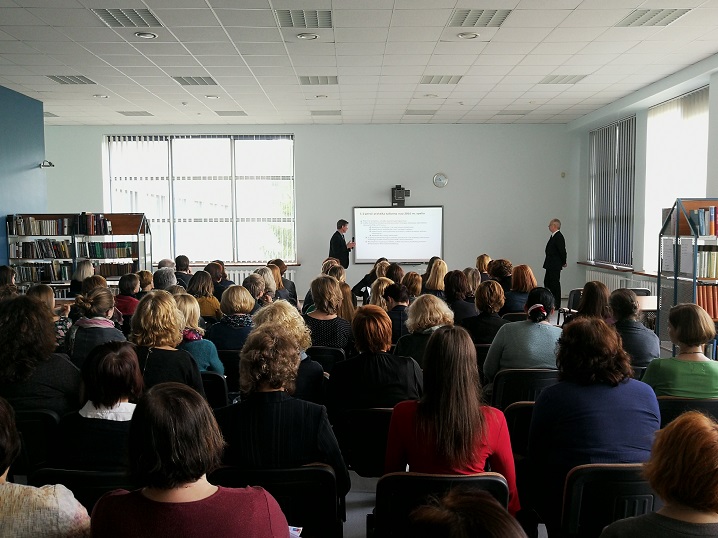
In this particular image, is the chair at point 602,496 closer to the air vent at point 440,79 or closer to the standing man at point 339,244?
the air vent at point 440,79

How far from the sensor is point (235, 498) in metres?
1.56

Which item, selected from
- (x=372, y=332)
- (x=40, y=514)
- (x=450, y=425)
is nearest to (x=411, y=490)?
(x=450, y=425)

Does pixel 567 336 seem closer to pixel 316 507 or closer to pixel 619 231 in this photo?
pixel 316 507

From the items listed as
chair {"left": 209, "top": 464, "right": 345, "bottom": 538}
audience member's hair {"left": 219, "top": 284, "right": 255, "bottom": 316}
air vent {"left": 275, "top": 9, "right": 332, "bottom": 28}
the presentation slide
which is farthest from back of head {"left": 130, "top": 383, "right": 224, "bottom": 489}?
the presentation slide

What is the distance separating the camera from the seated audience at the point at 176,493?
4.92 feet

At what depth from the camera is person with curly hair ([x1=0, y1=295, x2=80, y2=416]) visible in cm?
312

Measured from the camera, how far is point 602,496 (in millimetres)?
2223

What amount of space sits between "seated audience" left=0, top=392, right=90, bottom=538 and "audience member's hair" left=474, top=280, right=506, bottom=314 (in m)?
3.66

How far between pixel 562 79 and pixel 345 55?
340 centimetres

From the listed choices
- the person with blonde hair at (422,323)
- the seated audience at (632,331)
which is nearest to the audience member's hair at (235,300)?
the person with blonde hair at (422,323)

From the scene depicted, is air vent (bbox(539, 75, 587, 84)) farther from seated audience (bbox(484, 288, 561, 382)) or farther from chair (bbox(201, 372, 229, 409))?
chair (bbox(201, 372, 229, 409))

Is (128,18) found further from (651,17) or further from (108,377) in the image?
(651,17)

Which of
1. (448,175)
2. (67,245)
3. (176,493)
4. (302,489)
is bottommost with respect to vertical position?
(302,489)

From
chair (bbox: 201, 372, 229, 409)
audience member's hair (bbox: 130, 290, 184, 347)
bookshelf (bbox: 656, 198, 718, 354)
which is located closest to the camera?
audience member's hair (bbox: 130, 290, 184, 347)
